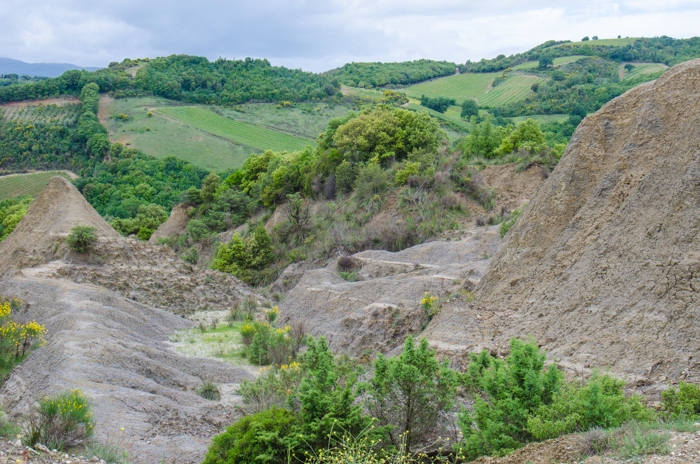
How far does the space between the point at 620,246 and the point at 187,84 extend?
10948cm

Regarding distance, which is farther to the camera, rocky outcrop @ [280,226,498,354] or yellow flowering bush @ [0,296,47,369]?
rocky outcrop @ [280,226,498,354]

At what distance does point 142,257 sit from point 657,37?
402 ft

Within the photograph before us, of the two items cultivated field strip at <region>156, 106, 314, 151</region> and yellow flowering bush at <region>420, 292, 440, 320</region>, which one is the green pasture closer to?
cultivated field strip at <region>156, 106, 314, 151</region>

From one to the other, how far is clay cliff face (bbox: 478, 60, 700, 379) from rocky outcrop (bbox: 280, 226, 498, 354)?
2.12 meters

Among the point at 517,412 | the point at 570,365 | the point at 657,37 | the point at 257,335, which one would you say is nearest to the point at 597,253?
the point at 570,365

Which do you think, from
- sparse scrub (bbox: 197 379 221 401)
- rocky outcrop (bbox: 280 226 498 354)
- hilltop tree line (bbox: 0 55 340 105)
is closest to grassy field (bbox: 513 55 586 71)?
hilltop tree line (bbox: 0 55 340 105)

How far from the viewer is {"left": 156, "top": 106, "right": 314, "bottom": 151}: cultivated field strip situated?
79.8 m

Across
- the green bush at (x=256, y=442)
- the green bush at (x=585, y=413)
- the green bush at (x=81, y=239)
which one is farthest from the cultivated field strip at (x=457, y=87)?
the green bush at (x=256, y=442)

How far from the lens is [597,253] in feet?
27.4

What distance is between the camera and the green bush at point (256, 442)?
5453mm

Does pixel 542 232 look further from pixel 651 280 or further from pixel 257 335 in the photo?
pixel 257 335

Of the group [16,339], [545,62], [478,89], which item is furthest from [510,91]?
[16,339]

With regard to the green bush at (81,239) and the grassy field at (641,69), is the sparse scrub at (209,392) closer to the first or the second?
the green bush at (81,239)

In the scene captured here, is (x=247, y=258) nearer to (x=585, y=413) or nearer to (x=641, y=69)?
(x=585, y=413)
